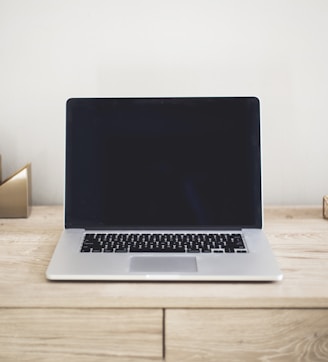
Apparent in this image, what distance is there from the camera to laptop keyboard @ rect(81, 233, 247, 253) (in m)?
1.04

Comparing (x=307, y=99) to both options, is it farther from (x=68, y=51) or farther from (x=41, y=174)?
(x=41, y=174)

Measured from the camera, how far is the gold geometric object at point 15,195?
1.25 meters

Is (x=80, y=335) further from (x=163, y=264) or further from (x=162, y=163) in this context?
(x=162, y=163)

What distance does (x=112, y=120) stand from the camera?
1.16 metres

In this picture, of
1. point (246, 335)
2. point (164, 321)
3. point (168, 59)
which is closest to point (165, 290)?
point (164, 321)

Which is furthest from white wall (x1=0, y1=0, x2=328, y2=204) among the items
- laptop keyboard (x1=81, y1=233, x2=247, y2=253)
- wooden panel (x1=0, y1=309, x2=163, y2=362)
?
wooden panel (x1=0, y1=309, x2=163, y2=362)

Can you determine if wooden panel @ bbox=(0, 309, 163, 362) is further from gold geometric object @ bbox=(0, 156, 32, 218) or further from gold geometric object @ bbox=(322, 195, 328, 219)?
gold geometric object @ bbox=(322, 195, 328, 219)

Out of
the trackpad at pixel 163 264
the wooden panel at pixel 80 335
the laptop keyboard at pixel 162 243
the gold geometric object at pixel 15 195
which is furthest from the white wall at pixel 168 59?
the wooden panel at pixel 80 335

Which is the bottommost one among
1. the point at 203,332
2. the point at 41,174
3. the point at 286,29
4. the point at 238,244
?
the point at 203,332

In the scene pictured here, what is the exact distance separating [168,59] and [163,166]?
34cm

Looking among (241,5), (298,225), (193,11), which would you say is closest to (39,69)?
(193,11)

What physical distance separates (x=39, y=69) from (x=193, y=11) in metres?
0.44

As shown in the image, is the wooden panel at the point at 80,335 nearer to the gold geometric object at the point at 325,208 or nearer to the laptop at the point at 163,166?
the laptop at the point at 163,166

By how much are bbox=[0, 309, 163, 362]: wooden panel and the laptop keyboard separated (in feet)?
0.61
